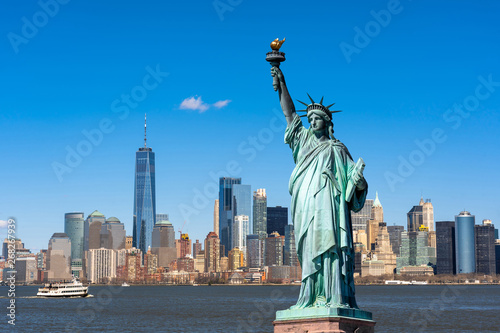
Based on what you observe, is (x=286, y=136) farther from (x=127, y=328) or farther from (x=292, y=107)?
(x=127, y=328)

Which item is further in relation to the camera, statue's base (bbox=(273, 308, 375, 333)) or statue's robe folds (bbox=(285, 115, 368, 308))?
statue's robe folds (bbox=(285, 115, 368, 308))

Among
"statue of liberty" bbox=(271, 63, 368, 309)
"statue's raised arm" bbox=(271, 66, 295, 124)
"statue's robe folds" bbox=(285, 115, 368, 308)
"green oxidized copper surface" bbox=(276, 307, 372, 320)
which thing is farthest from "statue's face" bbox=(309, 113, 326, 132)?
"green oxidized copper surface" bbox=(276, 307, 372, 320)

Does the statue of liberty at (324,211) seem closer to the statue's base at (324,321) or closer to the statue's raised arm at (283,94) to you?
the statue's base at (324,321)

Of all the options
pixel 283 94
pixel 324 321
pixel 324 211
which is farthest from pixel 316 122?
pixel 324 321

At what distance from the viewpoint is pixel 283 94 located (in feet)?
57.0

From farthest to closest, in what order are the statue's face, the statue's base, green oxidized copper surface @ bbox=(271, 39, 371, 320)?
the statue's face → green oxidized copper surface @ bbox=(271, 39, 371, 320) → the statue's base

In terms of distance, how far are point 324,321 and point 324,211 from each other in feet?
6.93

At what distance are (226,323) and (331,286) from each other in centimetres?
4473

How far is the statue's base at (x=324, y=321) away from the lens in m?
15.7

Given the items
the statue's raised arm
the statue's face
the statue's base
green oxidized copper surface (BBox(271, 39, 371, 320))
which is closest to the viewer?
the statue's base

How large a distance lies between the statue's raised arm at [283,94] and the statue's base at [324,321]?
398 cm

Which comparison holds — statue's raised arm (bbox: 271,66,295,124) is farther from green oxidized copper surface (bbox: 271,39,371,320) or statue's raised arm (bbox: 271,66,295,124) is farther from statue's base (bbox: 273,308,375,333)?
statue's base (bbox: 273,308,375,333)

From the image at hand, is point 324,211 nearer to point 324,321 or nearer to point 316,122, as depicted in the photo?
point 316,122

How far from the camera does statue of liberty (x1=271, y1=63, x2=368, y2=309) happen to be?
1620cm
